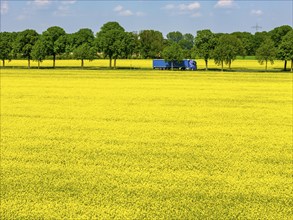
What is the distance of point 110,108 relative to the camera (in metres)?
31.3

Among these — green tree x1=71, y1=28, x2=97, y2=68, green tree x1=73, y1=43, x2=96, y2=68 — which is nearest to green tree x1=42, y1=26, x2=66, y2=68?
green tree x1=71, y1=28, x2=97, y2=68

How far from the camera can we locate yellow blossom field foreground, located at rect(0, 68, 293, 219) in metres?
10.7

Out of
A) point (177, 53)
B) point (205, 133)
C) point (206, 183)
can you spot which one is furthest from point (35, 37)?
point (206, 183)

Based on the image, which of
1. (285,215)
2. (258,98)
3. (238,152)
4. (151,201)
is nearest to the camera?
(285,215)

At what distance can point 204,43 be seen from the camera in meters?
116

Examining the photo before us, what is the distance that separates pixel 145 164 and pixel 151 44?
173274 millimetres

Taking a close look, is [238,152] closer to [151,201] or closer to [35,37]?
[151,201]

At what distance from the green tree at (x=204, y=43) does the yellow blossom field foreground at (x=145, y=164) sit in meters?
85.8

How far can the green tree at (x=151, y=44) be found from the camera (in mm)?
178750

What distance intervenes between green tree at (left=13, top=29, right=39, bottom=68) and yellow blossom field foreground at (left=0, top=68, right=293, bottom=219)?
95.0 m

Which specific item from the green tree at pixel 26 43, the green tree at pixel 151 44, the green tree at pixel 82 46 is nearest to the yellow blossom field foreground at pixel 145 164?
the green tree at pixel 82 46

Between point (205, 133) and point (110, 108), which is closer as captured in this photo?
point (205, 133)

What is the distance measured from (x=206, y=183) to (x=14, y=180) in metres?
6.29

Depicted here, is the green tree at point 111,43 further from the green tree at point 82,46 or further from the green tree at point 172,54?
the green tree at point 172,54
